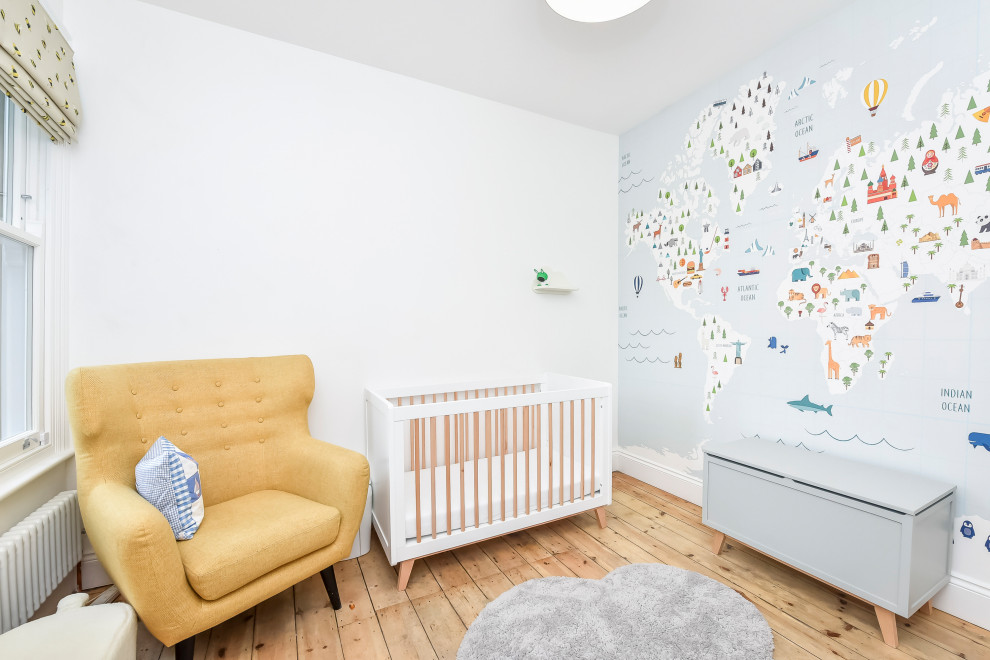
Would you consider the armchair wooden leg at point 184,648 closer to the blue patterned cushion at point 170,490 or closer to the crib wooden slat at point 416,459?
the blue patterned cushion at point 170,490

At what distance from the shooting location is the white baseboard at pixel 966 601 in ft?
5.26

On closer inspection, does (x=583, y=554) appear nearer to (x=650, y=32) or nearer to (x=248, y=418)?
(x=248, y=418)

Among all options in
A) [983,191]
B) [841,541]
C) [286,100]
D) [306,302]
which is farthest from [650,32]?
[841,541]

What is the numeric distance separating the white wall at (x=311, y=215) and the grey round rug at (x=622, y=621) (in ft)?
3.98

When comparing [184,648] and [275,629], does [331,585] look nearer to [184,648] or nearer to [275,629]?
[275,629]

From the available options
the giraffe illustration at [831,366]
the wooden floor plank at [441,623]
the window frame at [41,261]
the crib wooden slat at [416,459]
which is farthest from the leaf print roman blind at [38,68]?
the giraffe illustration at [831,366]

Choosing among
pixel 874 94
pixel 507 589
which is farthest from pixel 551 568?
pixel 874 94

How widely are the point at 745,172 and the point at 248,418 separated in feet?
9.30

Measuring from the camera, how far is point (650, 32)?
6.91 ft

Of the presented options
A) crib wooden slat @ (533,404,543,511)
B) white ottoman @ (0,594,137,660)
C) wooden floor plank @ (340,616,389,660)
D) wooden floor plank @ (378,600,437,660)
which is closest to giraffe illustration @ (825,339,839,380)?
crib wooden slat @ (533,404,543,511)

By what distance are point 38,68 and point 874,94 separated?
323cm

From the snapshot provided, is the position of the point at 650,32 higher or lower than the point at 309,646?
higher

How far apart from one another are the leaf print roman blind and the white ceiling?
0.54 metres

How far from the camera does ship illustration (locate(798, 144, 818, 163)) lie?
2104 mm
